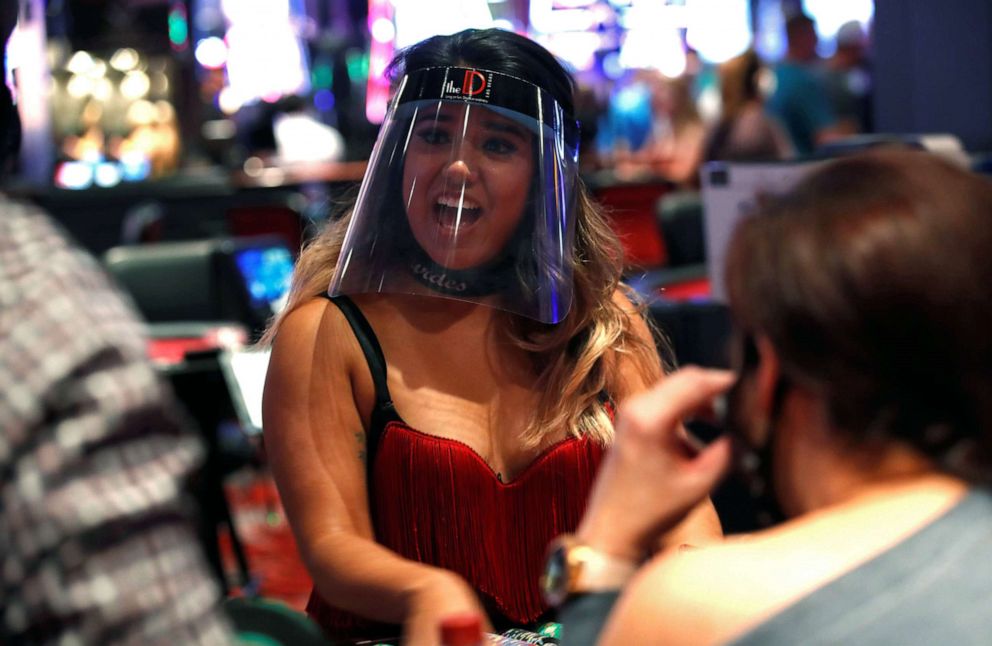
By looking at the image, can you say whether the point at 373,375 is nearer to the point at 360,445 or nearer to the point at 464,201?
the point at 360,445

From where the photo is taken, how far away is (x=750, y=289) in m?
1.08

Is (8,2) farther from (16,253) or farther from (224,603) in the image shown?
(224,603)

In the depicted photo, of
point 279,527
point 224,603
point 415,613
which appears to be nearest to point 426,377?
point 415,613

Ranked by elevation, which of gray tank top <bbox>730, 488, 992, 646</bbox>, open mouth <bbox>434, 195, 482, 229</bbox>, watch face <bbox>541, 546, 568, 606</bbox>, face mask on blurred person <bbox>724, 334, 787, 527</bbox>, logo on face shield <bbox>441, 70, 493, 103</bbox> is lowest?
watch face <bbox>541, 546, 568, 606</bbox>

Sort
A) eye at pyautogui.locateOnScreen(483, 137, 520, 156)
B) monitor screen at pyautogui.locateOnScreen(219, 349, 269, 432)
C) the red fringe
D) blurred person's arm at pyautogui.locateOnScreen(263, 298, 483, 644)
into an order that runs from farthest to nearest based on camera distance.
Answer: monitor screen at pyautogui.locateOnScreen(219, 349, 269, 432) → eye at pyautogui.locateOnScreen(483, 137, 520, 156) → the red fringe → blurred person's arm at pyautogui.locateOnScreen(263, 298, 483, 644)

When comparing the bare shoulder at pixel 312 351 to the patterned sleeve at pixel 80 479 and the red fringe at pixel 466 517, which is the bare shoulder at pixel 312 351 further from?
the patterned sleeve at pixel 80 479

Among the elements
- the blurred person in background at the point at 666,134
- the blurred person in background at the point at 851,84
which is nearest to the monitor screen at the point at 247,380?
the blurred person in background at the point at 851,84

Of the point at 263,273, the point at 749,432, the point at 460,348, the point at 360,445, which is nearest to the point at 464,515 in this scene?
the point at 360,445

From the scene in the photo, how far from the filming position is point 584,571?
1.16 metres

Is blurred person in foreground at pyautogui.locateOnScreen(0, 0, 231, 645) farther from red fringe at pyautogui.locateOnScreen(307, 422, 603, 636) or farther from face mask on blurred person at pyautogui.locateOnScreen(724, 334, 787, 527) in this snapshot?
red fringe at pyautogui.locateOnScreen(307, 422, 603, 636)

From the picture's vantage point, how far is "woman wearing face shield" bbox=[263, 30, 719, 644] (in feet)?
6.20

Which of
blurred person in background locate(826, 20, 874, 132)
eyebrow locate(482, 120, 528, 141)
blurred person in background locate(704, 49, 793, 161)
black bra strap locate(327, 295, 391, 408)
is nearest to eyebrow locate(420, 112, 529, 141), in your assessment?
eyebrow locate(482, 120, 528, 141)

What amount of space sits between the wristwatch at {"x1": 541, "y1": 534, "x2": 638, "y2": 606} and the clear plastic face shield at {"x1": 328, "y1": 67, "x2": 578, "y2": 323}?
2.79ft

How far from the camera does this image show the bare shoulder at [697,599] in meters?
0.98
